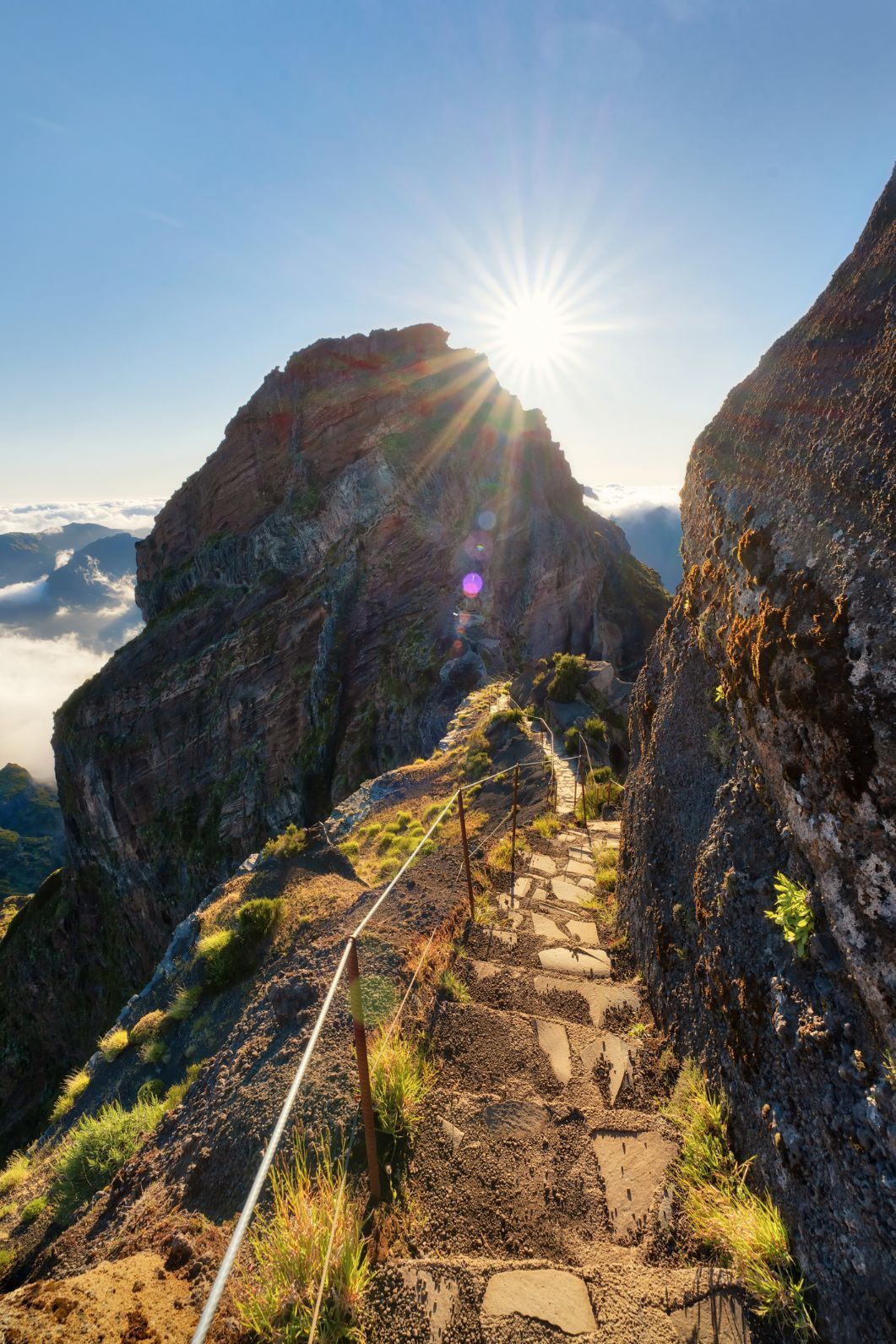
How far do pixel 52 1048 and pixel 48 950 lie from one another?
8.63m

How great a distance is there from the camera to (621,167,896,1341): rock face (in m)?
2.44

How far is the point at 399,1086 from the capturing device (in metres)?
3.96

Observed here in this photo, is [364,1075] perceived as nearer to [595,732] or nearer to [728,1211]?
[728,1211]

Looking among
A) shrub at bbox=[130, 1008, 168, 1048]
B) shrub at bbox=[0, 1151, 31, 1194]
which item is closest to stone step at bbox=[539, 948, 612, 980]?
shrub at bbox=[130, 1008, 168, 1048]

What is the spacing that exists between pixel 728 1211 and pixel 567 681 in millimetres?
20789

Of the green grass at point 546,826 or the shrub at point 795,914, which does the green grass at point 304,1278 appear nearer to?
the shrub at point 795,914

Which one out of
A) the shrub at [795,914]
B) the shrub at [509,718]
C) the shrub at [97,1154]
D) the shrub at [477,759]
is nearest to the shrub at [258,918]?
the shrub at [97,1154]

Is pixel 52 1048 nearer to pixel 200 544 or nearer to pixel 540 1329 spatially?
pixel 200 544

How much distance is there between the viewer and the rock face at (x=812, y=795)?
96.0 inches

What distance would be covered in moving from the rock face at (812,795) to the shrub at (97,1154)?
18.0 ft

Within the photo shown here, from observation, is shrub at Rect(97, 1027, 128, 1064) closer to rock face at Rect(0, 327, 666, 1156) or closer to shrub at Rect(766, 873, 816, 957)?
shrub at Rect(766, 873, 816, 957)

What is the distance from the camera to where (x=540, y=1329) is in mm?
2627

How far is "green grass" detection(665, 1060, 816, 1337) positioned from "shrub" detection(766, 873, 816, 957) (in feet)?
4.38

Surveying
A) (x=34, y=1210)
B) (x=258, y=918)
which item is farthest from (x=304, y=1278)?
(x=258, y=918)
